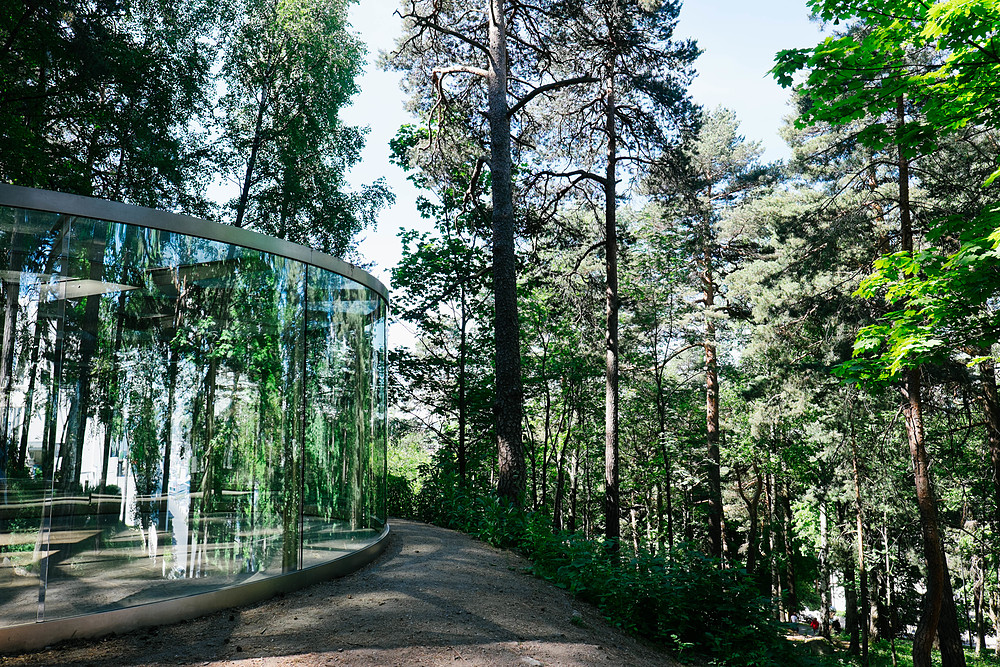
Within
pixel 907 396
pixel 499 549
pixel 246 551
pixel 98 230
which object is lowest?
pixel 499 549

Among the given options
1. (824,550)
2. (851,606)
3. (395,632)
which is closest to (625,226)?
(824,550)

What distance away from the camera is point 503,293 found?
10.4 metres

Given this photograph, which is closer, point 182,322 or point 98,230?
point 98,230

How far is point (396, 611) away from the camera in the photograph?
4918mm

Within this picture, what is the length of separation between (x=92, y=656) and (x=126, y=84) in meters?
13.6

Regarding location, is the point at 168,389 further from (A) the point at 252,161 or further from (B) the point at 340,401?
(A) the point at 252,161

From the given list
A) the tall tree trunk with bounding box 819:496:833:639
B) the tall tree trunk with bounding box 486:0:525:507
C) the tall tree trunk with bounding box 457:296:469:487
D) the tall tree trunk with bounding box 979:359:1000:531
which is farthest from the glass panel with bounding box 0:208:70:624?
the tall tree trunk with bounding box 819:496:833:639

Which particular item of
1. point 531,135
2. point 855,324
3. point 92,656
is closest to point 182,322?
point 92,656

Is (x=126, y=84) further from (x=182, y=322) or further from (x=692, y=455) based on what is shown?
(x=692, y=455)

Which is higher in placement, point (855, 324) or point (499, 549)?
point (855, 324)

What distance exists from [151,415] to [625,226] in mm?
16812

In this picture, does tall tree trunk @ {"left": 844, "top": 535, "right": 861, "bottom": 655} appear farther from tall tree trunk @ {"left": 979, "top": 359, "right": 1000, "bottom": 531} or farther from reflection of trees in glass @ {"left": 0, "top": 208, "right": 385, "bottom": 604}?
reflection of trees in glass @ {"left": 0, "top": 208, "right": 385, "bottom": 604}

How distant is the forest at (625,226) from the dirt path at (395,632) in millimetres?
921

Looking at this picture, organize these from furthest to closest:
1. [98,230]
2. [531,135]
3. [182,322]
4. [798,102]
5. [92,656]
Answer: [798,102] → [531,135] → [182,322] → [98,230] → [92,656]
